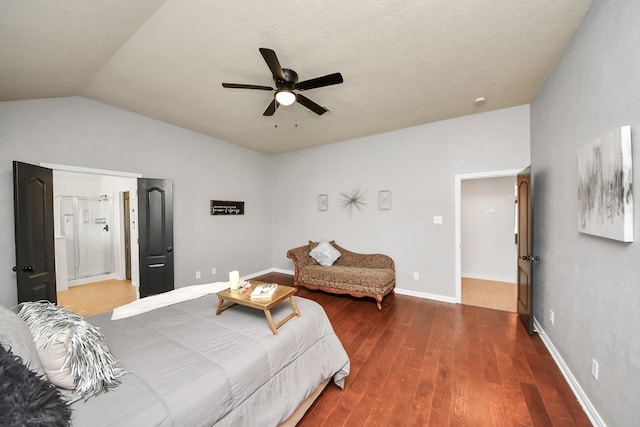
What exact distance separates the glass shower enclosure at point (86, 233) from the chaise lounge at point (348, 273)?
444 cm

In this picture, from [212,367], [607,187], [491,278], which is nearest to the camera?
[212,367]

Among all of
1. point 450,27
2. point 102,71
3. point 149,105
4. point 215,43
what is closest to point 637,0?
point 450,27

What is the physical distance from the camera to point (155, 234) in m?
3.62

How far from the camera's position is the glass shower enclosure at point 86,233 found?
4926 mm

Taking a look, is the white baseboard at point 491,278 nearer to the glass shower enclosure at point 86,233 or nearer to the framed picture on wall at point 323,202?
the framed picture on wall at point 323,202

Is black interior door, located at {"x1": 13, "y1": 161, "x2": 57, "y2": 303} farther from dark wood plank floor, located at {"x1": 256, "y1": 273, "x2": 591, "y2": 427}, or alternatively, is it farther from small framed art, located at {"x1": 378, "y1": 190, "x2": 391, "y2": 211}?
small framed art, located at {"x1": 378, "y1": 190, "x2": 391, "y2": 211}

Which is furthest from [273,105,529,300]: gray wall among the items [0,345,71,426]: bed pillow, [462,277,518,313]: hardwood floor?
[0,345,71,426]: bed pillow

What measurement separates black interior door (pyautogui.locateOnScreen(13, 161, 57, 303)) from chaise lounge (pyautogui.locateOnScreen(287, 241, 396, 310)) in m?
3.14

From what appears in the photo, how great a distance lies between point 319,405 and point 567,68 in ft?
11.6

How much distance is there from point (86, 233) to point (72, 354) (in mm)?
5903

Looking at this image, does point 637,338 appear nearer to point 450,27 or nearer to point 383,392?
point 383,392

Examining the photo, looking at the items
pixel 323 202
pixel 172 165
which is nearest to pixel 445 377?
pixel 323 202

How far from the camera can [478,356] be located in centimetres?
236

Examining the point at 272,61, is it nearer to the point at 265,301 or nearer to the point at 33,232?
the point at 265,301
